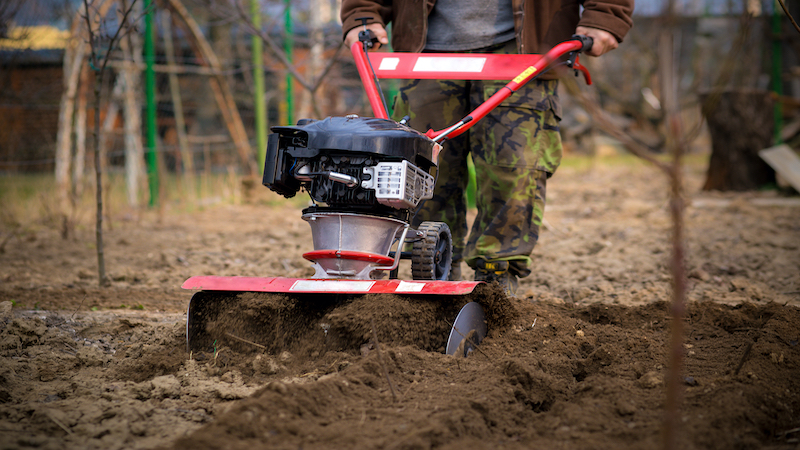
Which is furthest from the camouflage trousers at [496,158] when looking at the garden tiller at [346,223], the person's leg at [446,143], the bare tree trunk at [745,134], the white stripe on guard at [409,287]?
the bare tree trunk at [745,134]

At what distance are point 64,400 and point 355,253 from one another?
85 centimetres

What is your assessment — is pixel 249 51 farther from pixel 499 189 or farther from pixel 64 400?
pixel 64 400

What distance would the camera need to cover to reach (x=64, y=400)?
5.27ft

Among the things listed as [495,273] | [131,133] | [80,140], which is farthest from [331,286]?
[80,140]

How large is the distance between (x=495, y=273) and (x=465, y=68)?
0.79 metres

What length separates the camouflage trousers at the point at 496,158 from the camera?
2.55m

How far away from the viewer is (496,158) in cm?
256

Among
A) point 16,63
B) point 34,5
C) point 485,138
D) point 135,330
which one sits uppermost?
point 34,5

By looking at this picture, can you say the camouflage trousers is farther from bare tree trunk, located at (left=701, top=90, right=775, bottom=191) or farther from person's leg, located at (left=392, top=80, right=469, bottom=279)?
bare tree trunk, located at (left=701, top=90, right=775, bottom=191)

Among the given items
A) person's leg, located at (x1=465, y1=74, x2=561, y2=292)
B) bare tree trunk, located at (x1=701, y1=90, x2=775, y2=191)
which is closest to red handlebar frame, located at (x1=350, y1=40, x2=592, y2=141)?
person's leg, located at (x1=465, y1=74, x2=561, y2=292)

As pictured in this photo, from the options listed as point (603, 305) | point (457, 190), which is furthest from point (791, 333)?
point (457, 190)

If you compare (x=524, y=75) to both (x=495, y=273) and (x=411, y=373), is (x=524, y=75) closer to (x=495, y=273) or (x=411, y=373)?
(x=495, y=273)

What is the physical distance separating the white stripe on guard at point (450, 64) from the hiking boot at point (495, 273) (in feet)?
2.41

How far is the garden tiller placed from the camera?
6.20 ft
